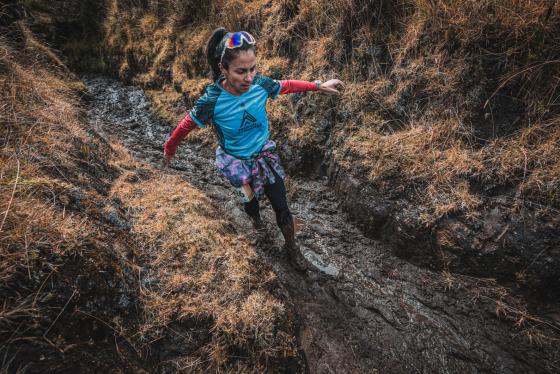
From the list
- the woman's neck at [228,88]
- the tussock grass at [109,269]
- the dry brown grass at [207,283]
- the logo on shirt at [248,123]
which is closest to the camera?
the tussock grass at [109,269]

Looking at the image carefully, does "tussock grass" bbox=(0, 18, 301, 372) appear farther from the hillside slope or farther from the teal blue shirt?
the hillside slope

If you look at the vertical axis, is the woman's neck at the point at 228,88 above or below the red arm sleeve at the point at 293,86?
below

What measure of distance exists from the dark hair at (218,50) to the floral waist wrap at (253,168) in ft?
3.11

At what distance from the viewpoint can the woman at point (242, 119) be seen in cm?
283

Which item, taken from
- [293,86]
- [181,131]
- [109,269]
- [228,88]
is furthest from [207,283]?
[293,86]

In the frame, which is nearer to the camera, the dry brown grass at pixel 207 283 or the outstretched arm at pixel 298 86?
the dry brown grass at pixel 207 283

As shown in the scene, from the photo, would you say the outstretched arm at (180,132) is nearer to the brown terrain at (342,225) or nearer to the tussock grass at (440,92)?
the brown terrain at (342,225)

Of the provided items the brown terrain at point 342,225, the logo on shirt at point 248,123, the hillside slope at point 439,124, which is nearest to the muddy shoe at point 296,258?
the brown terrain at point 342,225

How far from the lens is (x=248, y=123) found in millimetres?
3250

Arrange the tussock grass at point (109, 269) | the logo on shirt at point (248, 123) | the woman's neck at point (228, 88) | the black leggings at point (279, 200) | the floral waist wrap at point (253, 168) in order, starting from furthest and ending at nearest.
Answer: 1. the black leggings at point (279, 200)
2. the floral waist wrap at point (253, 168)
3. the logo on shirt at point (248, 123)
4. the woman's neck at point (228, 88)
5. the tussock grass at point (109, 269)

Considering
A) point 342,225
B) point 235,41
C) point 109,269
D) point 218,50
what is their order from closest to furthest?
point 109,269 < point 235,41 < point 218,50 < point 342,225

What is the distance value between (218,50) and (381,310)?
10.8 feet

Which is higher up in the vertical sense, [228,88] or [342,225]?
[228,88]

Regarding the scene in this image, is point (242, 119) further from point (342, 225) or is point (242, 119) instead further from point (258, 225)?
point (342, 225)
